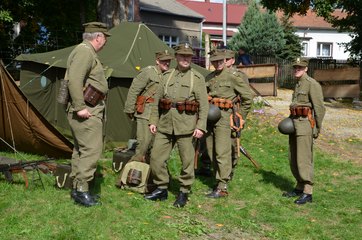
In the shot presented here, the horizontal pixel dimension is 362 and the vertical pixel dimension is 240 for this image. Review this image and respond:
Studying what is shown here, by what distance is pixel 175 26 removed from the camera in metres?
38.2

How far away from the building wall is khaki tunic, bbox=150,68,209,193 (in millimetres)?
30322

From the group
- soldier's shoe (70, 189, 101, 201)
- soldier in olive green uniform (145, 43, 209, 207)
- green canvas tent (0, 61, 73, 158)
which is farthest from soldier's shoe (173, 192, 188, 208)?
green canvas tent (0, 61, 73, 158)

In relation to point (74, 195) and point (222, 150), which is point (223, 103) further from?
point (74, 195)

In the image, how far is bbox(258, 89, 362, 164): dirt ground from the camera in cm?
1102

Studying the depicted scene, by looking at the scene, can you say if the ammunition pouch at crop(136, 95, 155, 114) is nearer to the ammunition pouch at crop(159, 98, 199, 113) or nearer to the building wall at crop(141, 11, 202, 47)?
the ammunition pouch at crop(159, 98, 199, 113)

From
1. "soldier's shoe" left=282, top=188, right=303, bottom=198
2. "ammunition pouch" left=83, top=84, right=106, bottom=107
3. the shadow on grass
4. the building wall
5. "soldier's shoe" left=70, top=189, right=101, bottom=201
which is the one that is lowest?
the shadow on grass

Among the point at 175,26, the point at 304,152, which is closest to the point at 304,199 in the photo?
the point at 304,152

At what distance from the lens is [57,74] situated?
11156 millimetres

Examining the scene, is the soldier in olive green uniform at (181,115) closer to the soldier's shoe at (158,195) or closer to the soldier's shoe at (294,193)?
the soldier's shoe at (158,195)

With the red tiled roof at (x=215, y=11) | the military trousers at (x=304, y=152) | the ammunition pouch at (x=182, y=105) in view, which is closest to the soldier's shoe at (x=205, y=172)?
the military trousers at (x=304, y=152)

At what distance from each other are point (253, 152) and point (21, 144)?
15.6ft

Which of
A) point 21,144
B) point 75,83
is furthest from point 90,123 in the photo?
point 21,144

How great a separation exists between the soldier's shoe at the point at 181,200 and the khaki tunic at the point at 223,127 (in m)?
0.80

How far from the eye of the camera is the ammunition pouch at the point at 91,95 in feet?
18.5
